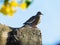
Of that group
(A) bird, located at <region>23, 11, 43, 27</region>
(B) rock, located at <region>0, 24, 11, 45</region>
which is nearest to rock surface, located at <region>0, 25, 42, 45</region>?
(B) rock, located at <region>0, 24, 11, 45</region>

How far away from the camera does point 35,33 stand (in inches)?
474

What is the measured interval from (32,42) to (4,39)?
127 cm

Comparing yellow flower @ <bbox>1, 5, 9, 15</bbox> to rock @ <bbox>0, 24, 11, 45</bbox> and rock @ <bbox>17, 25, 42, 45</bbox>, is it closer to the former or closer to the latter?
rock @ <bbox>0, 24, 11, 45</bbox>

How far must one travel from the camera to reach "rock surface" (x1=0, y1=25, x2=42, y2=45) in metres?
11.4

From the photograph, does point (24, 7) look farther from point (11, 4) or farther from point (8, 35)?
point (8, 35)

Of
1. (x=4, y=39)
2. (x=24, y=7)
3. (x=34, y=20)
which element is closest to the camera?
(x=24, y=7)

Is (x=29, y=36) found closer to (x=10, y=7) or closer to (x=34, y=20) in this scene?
(x=34, y=20)

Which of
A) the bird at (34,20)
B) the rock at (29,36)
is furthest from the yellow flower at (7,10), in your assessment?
the bird at (34,20)

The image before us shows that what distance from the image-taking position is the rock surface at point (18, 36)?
11.4 m

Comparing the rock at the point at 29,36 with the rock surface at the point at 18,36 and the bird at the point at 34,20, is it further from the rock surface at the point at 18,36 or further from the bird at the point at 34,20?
the bird at the point at 34,20

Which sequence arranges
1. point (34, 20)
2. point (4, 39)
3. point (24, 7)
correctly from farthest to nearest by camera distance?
point (34, 20) < point (4, 39) < point (24, 7)

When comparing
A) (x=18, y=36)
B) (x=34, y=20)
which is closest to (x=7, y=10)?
(x=18, y=36)

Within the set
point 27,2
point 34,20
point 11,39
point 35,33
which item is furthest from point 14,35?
point 27,2

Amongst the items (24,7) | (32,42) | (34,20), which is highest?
(34,20)
